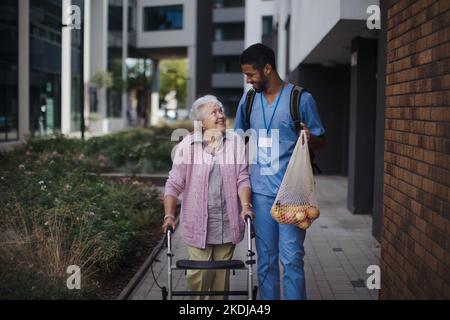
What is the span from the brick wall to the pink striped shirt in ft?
3.60

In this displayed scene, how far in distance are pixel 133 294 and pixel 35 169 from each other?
4.84m

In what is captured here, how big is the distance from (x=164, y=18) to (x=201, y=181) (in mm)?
26571

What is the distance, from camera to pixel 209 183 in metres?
4.33

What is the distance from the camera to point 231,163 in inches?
171

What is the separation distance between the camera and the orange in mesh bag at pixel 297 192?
420cm

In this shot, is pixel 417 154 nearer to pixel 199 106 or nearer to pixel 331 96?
pixel 199 106

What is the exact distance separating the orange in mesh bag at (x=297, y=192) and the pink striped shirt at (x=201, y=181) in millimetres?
287

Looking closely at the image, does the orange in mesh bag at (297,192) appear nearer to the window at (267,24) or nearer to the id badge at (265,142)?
the id badge at (265,142)

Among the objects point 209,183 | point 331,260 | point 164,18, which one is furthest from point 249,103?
point 164,18

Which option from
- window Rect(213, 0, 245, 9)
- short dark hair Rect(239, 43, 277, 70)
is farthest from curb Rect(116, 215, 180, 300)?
window Rect(213, 0, 245, 9)

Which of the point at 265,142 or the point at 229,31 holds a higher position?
the point at 229,31

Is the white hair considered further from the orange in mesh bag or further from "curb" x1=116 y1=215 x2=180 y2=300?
"curb" x1=116 y1=215 x2=180 y2=300

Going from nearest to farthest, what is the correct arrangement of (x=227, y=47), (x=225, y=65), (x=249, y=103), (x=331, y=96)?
(x=249, y=103) < (x=331, y=96) < (x=227, y=47) < (x=225, y=65)

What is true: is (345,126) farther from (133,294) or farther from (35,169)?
(133,294)
